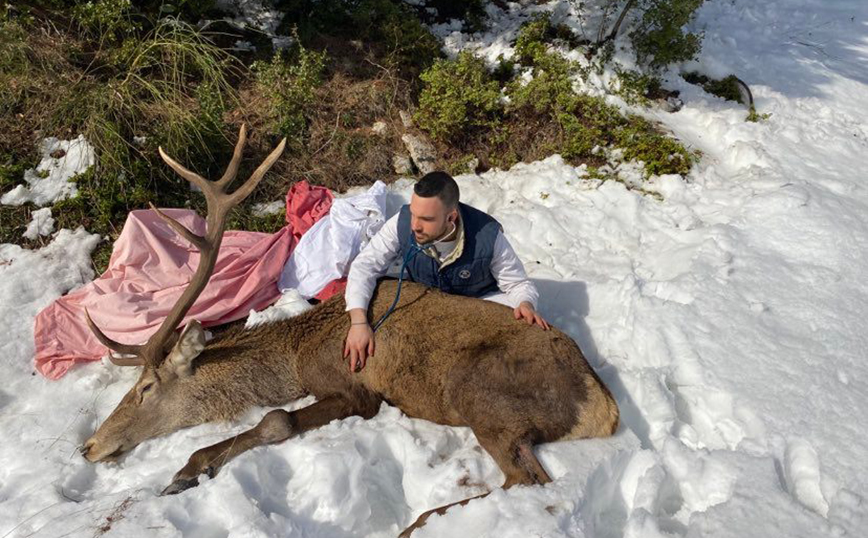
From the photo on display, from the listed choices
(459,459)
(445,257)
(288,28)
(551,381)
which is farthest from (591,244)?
(288,28)

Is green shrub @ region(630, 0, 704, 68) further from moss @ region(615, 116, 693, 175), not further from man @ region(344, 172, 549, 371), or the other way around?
man @ region(344, 172, 549, 371)

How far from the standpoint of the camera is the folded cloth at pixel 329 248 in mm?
4852

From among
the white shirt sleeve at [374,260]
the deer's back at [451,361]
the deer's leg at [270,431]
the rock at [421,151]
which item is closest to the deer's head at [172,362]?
the deer's leg at [270,431]

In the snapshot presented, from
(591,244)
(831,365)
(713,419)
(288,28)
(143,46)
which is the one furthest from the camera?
(288,28)

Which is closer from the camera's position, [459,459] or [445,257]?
[459,459]

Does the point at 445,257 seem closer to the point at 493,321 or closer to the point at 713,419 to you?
the point at 493,321

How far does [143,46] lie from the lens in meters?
6.19

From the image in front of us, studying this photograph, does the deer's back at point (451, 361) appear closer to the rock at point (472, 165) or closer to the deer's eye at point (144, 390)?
the deer's eye at point (144, 390)

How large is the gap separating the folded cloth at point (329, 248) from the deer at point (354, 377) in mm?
597

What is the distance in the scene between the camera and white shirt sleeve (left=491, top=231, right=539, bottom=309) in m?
4.02

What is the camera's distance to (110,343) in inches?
146

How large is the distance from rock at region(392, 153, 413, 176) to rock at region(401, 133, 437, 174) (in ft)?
0.23

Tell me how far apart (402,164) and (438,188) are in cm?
303

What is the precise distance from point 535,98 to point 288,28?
3.28 m
